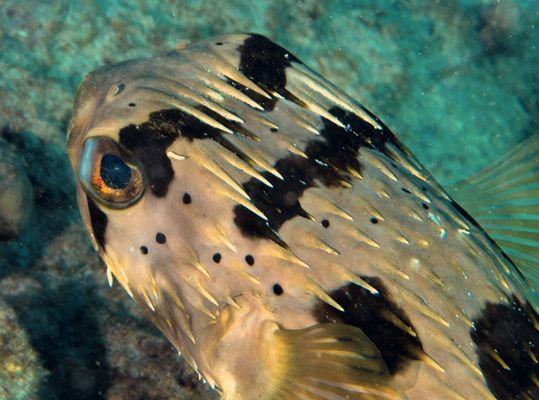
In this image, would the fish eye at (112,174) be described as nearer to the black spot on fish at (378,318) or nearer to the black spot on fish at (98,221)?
the black spot on fish at (98,221)

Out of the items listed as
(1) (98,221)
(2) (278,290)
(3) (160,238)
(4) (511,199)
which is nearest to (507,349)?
(2) (278,290)

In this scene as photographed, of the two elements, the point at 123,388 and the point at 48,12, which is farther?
the point at 48,12

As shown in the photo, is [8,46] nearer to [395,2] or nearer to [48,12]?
[48,12]

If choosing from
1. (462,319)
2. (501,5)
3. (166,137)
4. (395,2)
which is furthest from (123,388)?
(501,5)

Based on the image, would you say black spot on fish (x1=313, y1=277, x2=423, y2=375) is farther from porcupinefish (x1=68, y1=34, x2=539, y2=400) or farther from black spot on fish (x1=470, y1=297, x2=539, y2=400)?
black spot on fish (x1=470, y1=297, x2=539, y2=400)

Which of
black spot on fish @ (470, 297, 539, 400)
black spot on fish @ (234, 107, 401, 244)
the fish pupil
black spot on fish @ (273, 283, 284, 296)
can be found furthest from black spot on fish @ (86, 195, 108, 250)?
black spot on fish @ (470, 297, 539, 400)

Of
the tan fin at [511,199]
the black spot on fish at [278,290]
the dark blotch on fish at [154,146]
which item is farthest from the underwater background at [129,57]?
the tan fin at [511,199]

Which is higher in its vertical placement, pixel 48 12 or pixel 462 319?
pixel 462 319

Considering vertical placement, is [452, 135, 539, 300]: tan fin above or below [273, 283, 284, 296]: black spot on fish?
above
